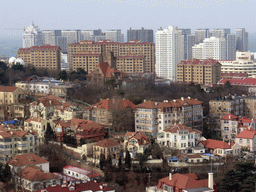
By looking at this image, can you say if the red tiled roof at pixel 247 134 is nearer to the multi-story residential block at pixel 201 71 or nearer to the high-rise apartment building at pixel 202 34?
the multi-story residential block at pixel 201 71

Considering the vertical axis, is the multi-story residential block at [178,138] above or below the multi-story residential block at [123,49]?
below

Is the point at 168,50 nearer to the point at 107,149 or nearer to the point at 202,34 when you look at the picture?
the point at 202,34

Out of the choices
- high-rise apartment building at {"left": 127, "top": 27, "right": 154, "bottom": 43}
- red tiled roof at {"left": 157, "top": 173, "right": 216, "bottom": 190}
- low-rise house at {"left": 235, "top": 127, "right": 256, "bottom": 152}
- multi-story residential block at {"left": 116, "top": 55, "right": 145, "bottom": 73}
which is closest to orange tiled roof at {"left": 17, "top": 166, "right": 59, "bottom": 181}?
red tiled roof at {"left": 157, "top": 173, "right": 216, "bottom": 190}

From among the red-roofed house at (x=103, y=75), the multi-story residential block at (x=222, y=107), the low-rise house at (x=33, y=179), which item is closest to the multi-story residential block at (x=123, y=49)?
the red-roofed house at (x=103, y=75)

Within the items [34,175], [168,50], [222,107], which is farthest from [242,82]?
[34,175]

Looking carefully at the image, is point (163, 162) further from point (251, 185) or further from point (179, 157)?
point (251, 185)

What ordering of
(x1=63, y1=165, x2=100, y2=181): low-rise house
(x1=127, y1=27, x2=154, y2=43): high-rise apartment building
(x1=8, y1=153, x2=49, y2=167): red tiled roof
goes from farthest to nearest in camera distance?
1. (x1=127, y1=27, x2=154, y2=43): high-rise apartment building
2. (x1=8, y1=153, x2=49, y2=167): red tiled roof
3. (x1=63, y1=165, x2=100, y2=181): low-rise house

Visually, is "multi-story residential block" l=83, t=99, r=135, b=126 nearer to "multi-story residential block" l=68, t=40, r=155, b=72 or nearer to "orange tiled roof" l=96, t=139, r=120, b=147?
"orange tiled roof" l=96, t=139, r=120, b=147
